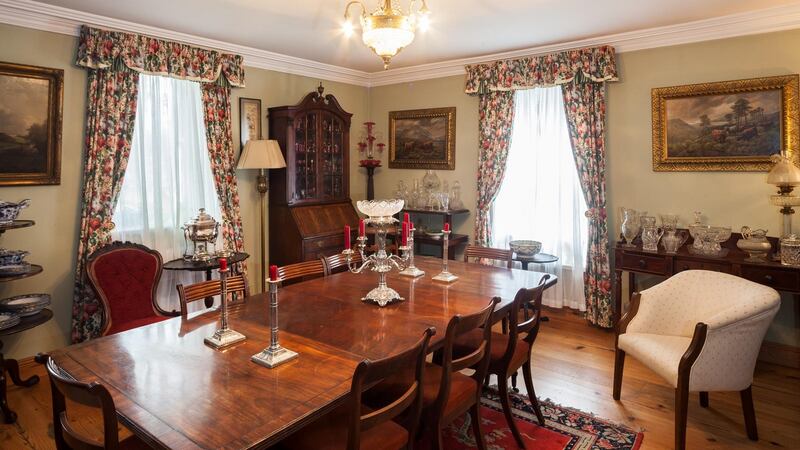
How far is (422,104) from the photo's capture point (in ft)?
18.9

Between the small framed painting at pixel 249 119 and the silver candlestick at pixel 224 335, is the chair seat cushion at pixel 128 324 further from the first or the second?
the small framed painting at pixel 249 119

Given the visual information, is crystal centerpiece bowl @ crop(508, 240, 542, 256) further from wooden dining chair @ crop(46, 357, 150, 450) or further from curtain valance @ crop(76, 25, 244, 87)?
wooden dining chair @ crop(46, 357, 150, 450)

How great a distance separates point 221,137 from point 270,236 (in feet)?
3.81

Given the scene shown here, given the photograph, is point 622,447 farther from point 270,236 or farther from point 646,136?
point 270,236

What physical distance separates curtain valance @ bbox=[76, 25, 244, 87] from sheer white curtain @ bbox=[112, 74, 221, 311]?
0.14 metres

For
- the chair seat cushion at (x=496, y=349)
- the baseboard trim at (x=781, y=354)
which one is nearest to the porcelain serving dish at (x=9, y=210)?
the chair seat cushion at (x=496, y=349)

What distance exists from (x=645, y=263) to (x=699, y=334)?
147cm

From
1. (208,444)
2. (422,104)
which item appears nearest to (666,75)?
(422,104)

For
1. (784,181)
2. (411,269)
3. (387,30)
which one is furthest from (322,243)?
(784,181)

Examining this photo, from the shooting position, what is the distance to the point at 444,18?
3.84 meters

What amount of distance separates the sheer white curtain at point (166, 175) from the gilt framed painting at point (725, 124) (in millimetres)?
4134

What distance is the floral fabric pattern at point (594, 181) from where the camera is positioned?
14.6ft

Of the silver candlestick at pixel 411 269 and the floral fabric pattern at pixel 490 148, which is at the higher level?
the floral fabric pattern at pixel 490 148

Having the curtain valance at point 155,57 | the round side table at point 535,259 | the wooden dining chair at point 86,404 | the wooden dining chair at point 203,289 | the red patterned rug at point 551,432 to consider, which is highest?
the curtain valance at point 155,57
